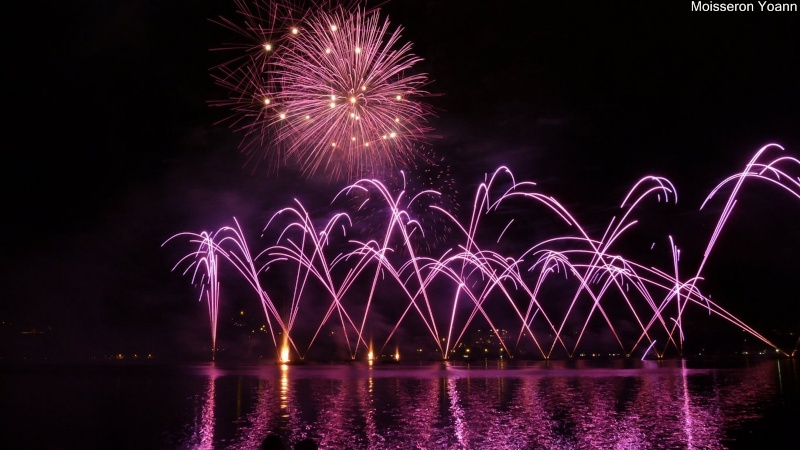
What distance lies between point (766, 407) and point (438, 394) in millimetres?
10741

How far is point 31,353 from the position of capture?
116m

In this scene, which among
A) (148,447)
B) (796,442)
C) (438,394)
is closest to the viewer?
(796,442)

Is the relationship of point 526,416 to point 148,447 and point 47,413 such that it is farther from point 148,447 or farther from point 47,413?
point 47,413

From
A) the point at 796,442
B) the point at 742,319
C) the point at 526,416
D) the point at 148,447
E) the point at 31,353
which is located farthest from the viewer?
the point at 31,353

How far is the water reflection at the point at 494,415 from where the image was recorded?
14211 mm

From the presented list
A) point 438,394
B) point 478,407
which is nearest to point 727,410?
point 478,407

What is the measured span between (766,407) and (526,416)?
22.5 ft

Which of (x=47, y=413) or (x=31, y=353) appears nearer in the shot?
(x=47, y=413)

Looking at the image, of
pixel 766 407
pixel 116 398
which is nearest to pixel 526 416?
pixel 766 407

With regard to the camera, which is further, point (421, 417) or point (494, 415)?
point (494, 415)

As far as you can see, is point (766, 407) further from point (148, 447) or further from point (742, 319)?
point (742, 319)

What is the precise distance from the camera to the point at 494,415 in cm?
1831

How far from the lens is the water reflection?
1421 centimetres

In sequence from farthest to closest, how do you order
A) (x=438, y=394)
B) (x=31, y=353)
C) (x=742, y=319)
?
(x=31, y=353), (x=742, y=319), (x=438, y=394)
